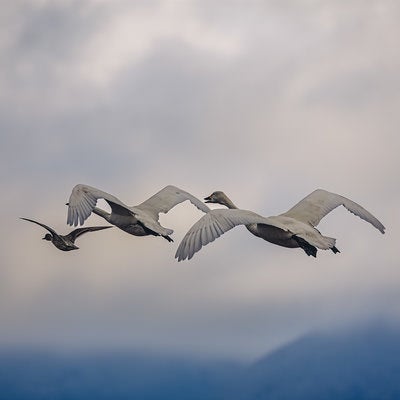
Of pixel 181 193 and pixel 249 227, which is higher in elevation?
pixel 181 193

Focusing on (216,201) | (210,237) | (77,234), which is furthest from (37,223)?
(210,237)

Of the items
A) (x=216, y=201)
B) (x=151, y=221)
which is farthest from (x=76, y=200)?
(x=216, y=201)

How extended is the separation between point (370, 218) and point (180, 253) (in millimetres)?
9885

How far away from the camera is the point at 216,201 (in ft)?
212

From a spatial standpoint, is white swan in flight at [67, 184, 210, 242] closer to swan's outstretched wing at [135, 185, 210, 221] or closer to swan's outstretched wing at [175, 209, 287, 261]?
swan's outstretched wing at [135, 185, 210, 221]

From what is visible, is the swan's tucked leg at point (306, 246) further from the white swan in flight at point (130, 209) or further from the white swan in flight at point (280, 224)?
the white swan in flight at point (130, 209)

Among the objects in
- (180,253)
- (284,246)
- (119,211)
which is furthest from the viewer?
(119,211)

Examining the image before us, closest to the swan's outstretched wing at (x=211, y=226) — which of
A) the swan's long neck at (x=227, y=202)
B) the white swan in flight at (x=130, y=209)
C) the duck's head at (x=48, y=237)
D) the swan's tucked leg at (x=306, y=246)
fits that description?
the swan's tucked leg at (x=306, y=246)

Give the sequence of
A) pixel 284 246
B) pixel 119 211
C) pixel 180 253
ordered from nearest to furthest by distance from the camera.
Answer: pixel 180 253 → pixel 284 246 → pixel 119 211

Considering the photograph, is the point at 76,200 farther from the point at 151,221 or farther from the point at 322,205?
the point at 322,205

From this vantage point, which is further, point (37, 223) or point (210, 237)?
point (37, 223)

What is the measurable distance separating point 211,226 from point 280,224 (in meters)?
3.73

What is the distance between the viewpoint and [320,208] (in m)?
61.1

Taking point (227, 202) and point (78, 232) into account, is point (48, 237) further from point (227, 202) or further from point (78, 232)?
point (227, 202)
